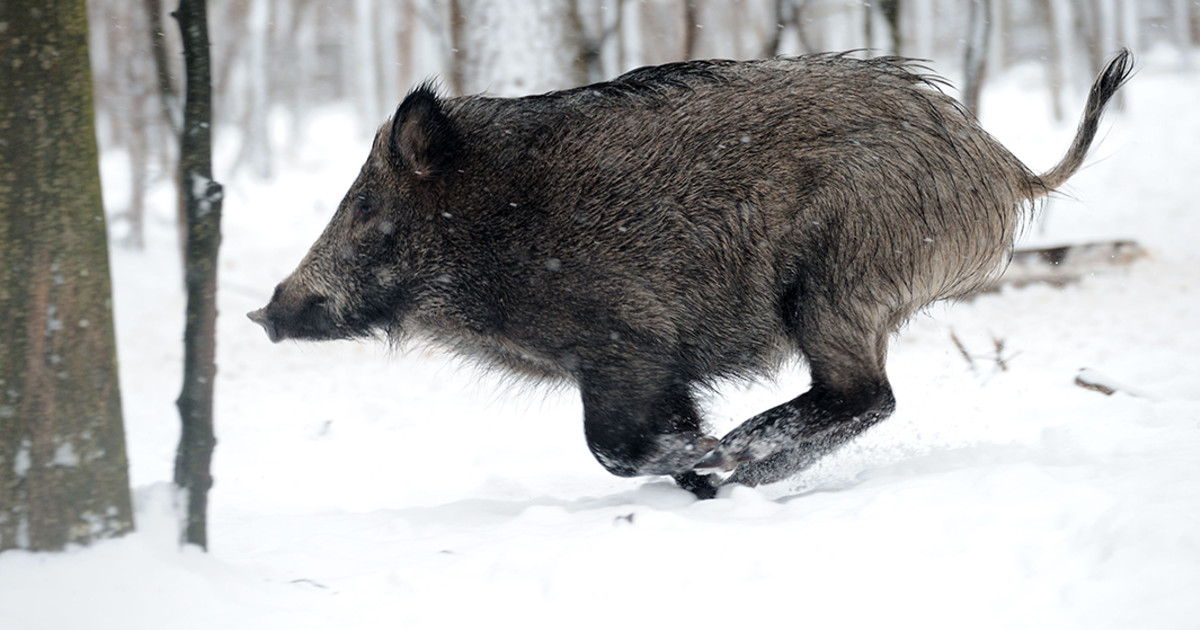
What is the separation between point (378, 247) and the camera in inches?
143

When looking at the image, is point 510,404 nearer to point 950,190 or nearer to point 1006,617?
point 950,190

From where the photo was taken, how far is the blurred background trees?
5883 mm

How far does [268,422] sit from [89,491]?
3551 millimetres

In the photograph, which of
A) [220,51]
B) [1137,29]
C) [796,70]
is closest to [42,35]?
[796,70]

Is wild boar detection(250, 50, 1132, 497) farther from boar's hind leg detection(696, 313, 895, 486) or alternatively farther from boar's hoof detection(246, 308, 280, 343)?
boar's hoof detection(246, 308, 280, 343)

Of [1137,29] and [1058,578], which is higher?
[1137,29]

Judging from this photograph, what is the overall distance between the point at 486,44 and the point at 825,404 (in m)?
3.48

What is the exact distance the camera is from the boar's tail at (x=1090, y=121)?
11.2ft

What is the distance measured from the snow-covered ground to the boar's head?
A: 35cm

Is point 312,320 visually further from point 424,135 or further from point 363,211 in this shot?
point 424,135

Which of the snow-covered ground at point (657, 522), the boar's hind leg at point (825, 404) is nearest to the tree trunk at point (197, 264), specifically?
the snow-covered ground at point (657, 522)

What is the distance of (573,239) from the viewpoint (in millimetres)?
3314

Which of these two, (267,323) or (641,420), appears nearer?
(641,420)

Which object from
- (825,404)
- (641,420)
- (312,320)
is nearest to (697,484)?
(641,420)
